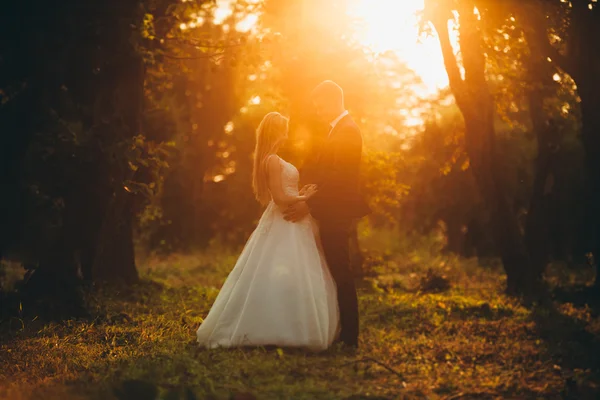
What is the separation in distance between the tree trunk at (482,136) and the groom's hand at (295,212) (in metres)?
7.15

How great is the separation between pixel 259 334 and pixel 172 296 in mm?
6741

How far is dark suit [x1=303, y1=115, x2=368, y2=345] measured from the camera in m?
8.62

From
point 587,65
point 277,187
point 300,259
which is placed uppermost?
point 587,65

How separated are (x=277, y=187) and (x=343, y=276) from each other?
1.31 meters

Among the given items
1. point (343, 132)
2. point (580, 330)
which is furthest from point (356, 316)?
point (580, 330)

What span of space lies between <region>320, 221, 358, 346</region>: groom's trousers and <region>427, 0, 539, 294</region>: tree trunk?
24.1 feet

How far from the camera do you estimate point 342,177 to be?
28.3ft

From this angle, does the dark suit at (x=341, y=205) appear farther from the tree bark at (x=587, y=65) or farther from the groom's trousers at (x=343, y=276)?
the tree bark at (x=587, y=65)

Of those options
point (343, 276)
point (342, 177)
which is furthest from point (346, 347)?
point (342, 177)

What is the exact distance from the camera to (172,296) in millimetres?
14938

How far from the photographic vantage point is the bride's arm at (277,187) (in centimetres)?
897

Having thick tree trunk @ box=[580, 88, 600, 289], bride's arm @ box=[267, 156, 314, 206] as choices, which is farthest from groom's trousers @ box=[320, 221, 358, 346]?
thick tree trunk @ box=[580, 88, 600, 289]

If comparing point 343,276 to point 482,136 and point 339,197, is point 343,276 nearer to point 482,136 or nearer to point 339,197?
point 339,197

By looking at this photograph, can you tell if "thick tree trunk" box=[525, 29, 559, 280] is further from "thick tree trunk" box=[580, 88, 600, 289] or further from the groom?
the groom
